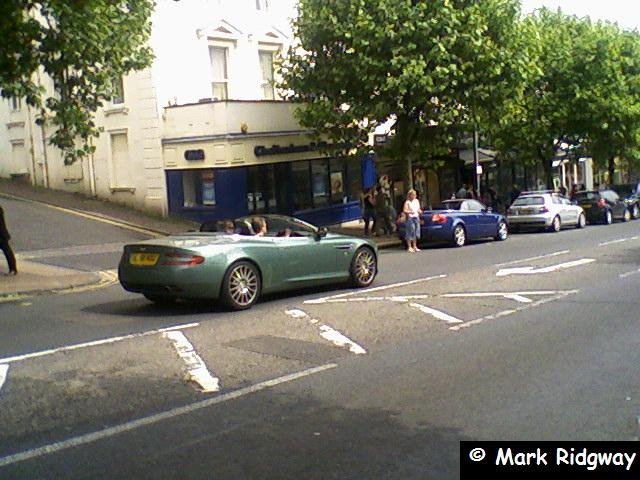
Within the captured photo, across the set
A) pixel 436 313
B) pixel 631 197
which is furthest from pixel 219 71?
pixel 631 197

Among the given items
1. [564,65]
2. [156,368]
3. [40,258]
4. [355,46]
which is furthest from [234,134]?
[156,368]

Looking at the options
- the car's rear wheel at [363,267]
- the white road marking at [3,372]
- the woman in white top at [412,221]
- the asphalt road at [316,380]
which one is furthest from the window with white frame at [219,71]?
the white road marking at [3,372]

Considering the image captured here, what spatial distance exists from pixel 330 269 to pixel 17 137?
73.6 feet

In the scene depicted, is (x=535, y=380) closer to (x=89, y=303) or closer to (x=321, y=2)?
(x=89, y=303)

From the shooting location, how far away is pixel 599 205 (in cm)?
3375

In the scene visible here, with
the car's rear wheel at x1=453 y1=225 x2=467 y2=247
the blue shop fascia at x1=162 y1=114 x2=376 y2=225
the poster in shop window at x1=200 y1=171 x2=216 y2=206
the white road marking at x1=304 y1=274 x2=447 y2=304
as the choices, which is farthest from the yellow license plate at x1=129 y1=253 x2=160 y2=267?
the poster in shop window at x1=200 y1=171 x2=216 y2=206

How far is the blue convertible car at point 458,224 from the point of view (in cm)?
2298

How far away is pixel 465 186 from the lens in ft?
120

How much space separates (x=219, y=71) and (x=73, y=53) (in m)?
12.9

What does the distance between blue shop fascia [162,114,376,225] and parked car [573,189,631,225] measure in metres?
11.7

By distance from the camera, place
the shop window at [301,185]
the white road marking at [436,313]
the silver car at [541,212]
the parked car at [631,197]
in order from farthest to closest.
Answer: the parked car at [631,197]
the silver car at [541,212]
the shop window at [301,185]
the white road marking at [436,313]

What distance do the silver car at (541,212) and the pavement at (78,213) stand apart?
18.4 feet

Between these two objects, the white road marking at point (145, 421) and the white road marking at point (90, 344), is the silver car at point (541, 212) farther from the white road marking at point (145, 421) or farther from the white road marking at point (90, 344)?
the white road marking at point (145, 421)

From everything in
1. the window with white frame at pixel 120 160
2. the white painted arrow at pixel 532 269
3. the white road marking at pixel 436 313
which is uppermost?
the window with white frame at pixel 120 160
